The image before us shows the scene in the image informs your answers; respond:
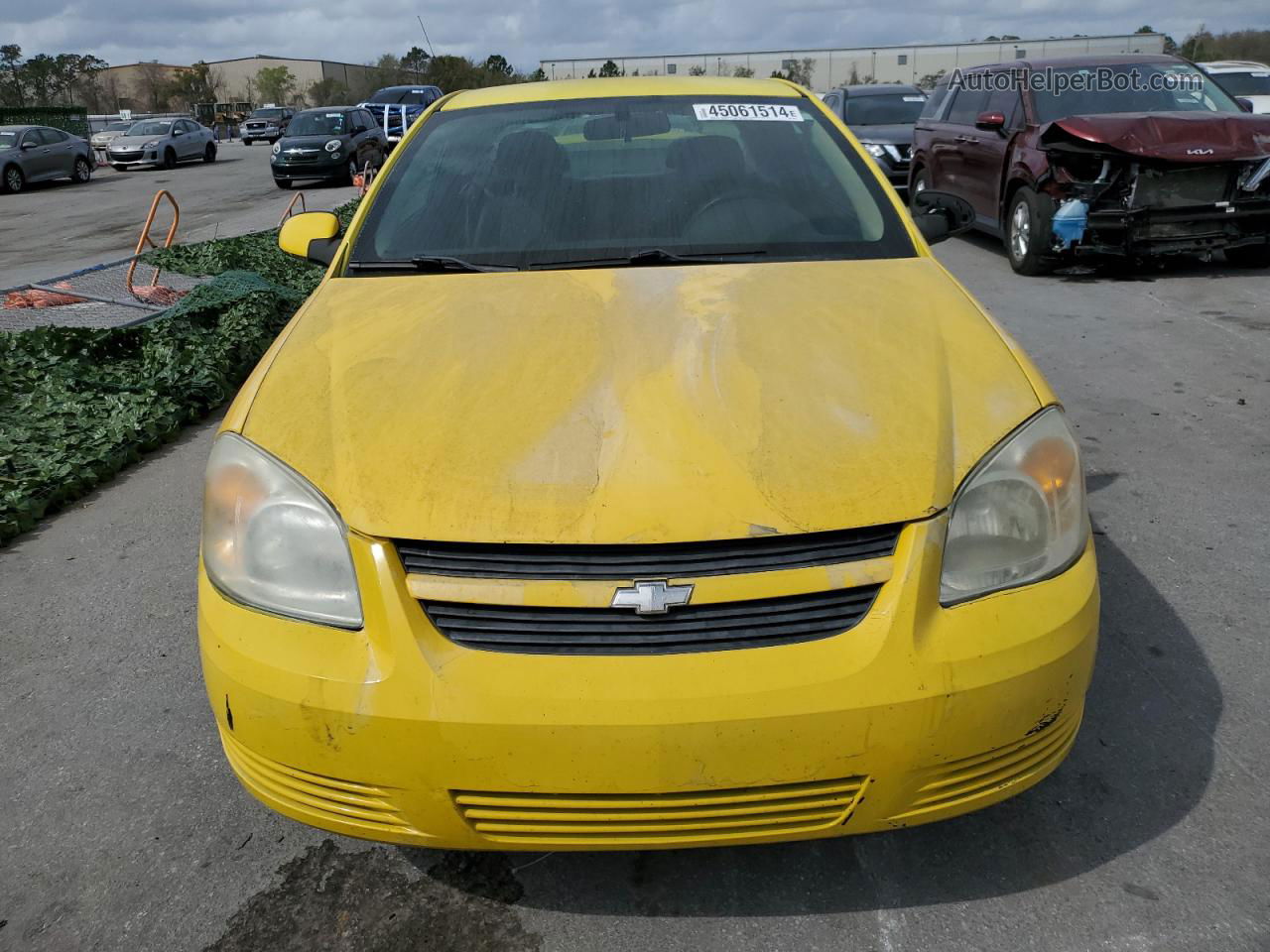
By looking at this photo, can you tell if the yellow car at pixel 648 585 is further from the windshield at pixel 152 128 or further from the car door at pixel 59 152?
the windshield at pixel 152 128

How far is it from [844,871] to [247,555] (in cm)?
140

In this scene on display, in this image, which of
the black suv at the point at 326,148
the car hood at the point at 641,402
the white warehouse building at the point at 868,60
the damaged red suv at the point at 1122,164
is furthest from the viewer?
the white warehouse building at the point at 868,60

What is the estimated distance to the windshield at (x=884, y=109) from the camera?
16172 millimetres

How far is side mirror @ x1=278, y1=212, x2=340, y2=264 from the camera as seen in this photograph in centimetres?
358

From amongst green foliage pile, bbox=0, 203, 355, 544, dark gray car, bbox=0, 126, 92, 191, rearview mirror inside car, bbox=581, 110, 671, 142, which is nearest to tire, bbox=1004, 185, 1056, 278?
green foliage pile, bbox=0, 203, 355, 544

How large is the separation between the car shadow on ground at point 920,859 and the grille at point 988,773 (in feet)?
1.09

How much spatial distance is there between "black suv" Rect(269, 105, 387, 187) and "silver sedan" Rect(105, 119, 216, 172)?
33.2ft

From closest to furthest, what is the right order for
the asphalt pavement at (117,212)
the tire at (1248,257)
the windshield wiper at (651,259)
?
the windshield wiper at (651,259) → the tire at (1248,257) → the asphalt pavement at (117,212)

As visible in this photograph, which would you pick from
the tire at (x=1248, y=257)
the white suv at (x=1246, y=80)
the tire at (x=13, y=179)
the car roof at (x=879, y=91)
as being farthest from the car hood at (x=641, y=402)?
the tire at (x=13, y=179)

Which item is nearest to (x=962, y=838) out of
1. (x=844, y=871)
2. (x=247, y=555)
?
(x=844, y=871)

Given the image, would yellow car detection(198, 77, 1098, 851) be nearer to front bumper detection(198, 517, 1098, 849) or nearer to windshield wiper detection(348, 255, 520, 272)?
front bumper detection(198, 517, 1098, 849)

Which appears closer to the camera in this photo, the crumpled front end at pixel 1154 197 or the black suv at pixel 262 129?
the crumpled front end at pixel 1154 197

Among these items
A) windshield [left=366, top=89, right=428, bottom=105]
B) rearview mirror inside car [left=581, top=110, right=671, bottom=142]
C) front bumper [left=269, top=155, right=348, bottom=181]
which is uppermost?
windshield [left=366, top=89, right=428, bottom=105]

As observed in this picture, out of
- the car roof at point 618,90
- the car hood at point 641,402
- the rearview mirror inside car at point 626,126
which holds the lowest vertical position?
the car hood at point 641,402
